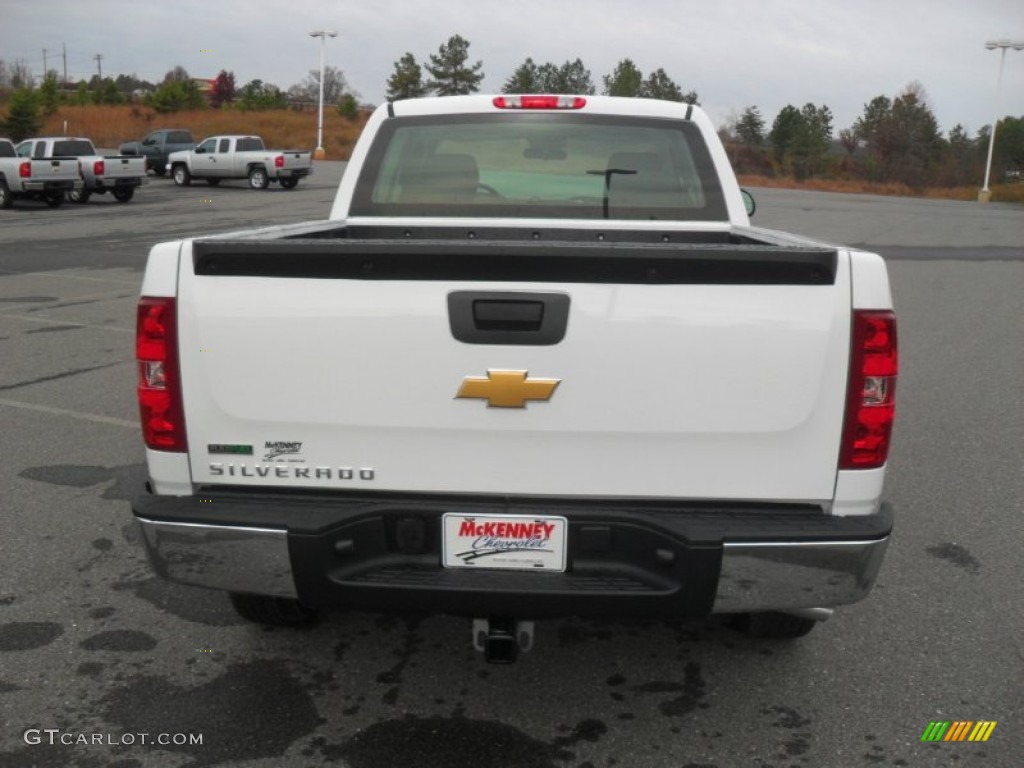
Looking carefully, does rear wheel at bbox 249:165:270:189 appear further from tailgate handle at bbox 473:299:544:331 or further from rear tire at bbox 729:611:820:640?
tailgate handle at bbox 473:299:544:331

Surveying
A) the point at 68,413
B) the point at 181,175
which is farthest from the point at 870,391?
the point at 181,175

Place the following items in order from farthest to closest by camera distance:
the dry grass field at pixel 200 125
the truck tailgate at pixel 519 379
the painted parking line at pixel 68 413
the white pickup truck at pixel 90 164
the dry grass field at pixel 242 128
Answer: the dry grass field at pixel 200 125 < the dry grass field at pixel 242 128 < the white pickup truck at pixel 90 164 < the painted parking line at pixel 68 413 < the truck tailgate at pixel 519 379

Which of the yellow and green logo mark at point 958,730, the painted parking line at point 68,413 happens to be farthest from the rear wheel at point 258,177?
the yellow and green logo mark at point 958,730

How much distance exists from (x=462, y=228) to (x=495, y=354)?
77.4 inches

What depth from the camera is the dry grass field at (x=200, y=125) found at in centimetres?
6488

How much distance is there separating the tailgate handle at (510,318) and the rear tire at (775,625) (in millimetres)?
1540

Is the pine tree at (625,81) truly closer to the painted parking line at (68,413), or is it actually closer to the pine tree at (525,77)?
the pine tree at (525,77)

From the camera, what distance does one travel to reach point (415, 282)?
9.23 feet

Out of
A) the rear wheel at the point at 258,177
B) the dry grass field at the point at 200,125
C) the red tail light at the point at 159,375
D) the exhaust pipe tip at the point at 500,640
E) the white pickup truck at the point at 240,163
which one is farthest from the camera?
the dry grass field at the point at 200,125

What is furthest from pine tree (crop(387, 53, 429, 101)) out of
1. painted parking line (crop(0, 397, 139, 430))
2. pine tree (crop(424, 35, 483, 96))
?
painted parking line (crop(0, 397, 139, 430))

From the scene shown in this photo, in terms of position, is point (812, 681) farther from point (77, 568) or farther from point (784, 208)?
point (784, 208)

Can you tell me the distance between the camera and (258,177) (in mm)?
35406

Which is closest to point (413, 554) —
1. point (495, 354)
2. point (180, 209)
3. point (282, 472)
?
point (282, 472)
